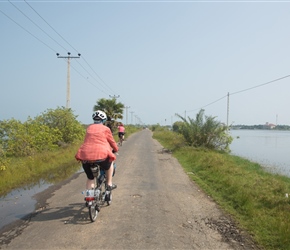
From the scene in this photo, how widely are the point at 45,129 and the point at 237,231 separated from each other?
546 inches

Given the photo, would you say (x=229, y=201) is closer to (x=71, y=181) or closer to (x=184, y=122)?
(x=71, y=181)

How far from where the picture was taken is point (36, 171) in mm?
Answer: 10812

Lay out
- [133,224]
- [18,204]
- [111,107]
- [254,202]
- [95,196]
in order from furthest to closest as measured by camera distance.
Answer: [111,107] < [18,204] < [254,202] < [95,196] < [133,224]

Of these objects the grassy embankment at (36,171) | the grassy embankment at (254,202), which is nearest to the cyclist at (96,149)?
the grassy embankment at (254,202)

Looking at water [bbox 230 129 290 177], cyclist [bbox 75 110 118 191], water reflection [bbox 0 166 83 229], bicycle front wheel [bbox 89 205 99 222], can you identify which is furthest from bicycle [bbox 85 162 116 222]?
water [bbox 230 129 290 177]

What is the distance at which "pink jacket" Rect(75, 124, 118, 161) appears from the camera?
5277 mm

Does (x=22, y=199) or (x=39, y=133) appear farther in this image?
(x=39, y=133)

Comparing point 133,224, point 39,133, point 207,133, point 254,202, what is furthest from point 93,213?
point 207,133

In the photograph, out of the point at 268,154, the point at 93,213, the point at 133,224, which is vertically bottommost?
the point at 268,154

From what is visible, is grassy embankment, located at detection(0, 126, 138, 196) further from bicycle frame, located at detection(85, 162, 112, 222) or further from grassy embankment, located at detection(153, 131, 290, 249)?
grassy embankment, located at detection(153, 131, 290, 249)

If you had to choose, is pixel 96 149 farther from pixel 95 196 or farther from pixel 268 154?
pixel 268 154

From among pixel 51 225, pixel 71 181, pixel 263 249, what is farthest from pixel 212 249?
pixel 71 181

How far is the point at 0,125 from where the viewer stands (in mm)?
12992

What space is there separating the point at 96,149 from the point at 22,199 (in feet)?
10.7
